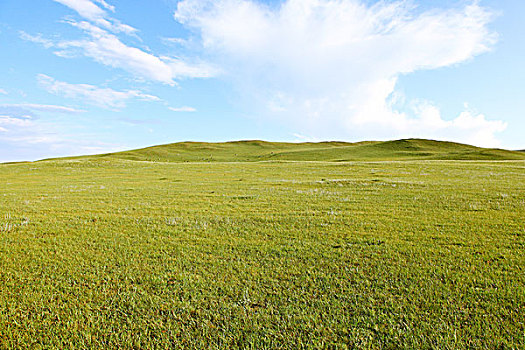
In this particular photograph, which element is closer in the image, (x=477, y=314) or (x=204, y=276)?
(x=477, y=314)

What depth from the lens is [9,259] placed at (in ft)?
18.6

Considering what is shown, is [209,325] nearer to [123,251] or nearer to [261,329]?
[261,329]

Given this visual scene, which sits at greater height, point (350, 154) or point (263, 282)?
point (350, 154)

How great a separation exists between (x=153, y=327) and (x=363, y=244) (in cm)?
504

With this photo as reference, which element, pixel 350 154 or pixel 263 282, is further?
pixel 350 154

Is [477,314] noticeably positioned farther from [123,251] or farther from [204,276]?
[123,251]

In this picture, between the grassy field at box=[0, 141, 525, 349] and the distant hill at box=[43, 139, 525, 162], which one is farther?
the distant hill at box=[43, 139, 525, 162]

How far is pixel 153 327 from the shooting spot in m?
3.69

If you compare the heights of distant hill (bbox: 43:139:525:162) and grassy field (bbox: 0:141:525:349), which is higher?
distant hill (bbox: 43:139:525:162)

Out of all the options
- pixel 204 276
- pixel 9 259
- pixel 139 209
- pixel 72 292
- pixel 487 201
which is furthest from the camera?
pixel 487 201

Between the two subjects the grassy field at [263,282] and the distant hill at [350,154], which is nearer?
the grassy field at [263,282]

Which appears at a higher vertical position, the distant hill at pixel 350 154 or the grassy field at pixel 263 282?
the distant hill at pixel 350 154

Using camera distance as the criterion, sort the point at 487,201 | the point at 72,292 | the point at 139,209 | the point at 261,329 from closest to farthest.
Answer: the point at 261,329
the point at 72,292
the point at 139,209
the point at 487,201

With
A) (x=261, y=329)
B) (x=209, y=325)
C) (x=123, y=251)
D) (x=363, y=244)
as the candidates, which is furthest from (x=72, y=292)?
(x=363, y=244)
